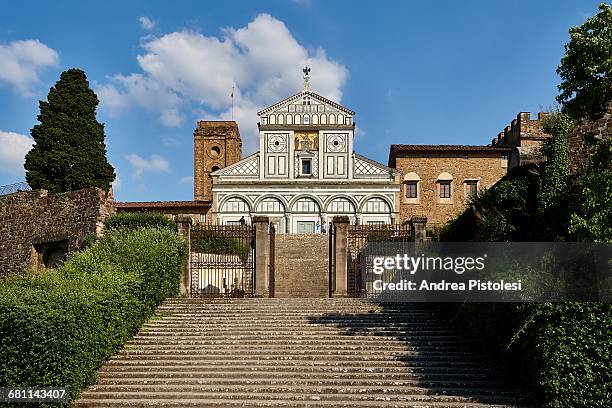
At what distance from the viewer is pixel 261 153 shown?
40.0 metres

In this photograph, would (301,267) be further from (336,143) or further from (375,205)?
(336,143)

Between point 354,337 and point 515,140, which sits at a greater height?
point 515,140

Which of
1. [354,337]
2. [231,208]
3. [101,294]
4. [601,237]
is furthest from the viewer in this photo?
[231,208]

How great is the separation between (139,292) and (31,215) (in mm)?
12032

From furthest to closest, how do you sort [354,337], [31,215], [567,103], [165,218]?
[31,215] → [165,218] → [354,337] → [567,103]

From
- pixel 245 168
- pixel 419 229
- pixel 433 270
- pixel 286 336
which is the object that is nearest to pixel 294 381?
pixel 286 336

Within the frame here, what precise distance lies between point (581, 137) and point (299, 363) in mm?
8660

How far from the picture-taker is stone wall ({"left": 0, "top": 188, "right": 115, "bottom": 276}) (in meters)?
22.0

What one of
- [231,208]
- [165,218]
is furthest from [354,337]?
[231,208]

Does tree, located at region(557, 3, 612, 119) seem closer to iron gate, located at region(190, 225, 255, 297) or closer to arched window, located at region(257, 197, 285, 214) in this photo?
iron gate, located at region(190, 225, 255, 297)

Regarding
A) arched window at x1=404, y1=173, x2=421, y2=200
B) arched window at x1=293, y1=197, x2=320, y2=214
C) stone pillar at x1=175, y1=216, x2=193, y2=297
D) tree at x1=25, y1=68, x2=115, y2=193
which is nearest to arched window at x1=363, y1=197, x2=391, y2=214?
arched window at x1=404, y1=173, x2=421, y2=200

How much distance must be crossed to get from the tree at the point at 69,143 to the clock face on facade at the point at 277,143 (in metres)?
15.6

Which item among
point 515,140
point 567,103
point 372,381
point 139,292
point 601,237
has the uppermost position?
point 515,140

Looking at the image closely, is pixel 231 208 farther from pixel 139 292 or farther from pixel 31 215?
pixel 139 292
